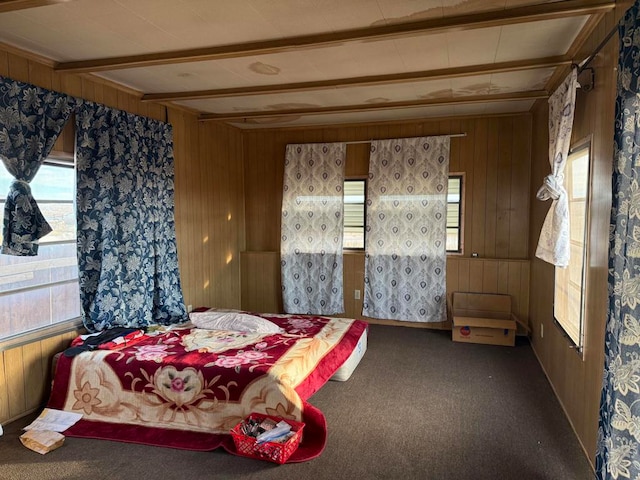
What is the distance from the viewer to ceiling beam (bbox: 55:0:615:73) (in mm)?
2229

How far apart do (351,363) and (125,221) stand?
7.32ft

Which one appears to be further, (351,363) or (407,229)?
(407,229)

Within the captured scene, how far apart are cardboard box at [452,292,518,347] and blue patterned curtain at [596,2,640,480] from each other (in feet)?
9.03

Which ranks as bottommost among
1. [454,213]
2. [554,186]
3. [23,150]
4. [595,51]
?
[454,213]

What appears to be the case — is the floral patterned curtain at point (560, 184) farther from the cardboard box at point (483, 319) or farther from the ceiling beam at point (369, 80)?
the cardboard box at point (483, 319)

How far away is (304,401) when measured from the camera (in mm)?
2828

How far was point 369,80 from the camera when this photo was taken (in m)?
3.48

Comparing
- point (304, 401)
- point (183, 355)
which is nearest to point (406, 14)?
point (304, 401)

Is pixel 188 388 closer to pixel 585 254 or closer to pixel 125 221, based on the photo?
pixel 125 221

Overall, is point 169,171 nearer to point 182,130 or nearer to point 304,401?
point 182,130

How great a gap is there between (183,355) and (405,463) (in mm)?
1609

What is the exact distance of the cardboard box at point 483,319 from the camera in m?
4.52

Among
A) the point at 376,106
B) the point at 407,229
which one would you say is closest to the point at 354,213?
the point at 407,229

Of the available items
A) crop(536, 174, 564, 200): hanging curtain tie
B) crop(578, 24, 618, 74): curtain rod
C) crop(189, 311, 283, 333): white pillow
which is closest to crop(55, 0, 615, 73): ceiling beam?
crop(578, 24, 618, 74): curtain rod
